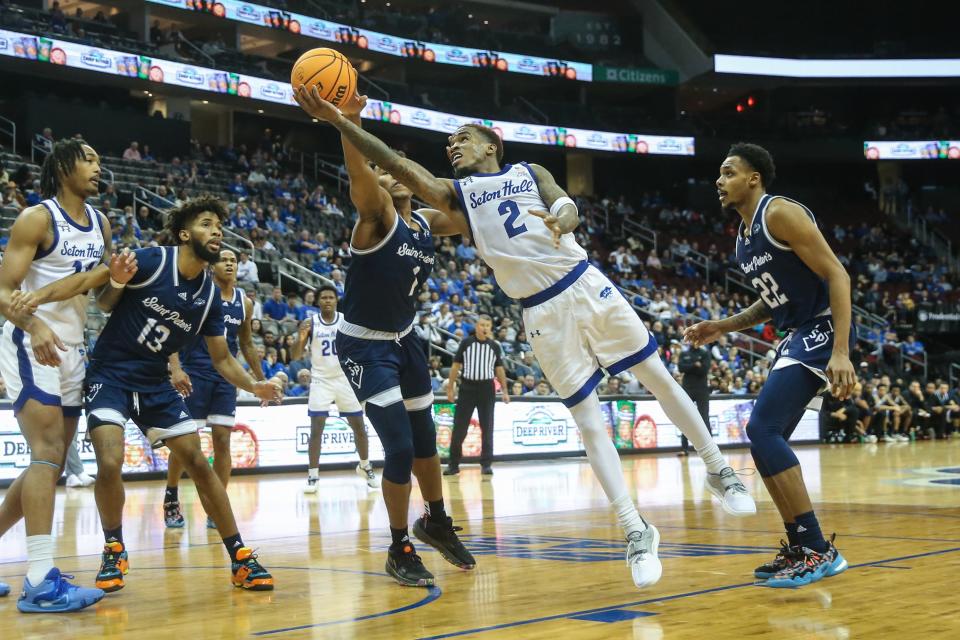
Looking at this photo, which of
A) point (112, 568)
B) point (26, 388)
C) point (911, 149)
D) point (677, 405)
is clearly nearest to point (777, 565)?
point (677, 405)

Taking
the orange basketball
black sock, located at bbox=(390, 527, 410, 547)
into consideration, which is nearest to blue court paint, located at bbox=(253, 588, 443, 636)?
black sock, located at bbox=(390, 527, 410, 547)

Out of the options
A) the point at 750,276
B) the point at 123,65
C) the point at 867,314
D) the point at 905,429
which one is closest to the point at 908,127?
the point at 867,314

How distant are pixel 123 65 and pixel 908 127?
1179 inches

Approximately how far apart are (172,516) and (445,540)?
3.61m

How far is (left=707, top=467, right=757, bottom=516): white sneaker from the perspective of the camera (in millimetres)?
5465

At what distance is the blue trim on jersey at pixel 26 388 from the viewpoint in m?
5.28

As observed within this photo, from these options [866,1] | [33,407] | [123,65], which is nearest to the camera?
[33,407]

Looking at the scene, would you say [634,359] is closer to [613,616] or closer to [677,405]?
[677,405]

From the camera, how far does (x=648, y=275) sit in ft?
110

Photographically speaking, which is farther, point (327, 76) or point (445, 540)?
point (445, 540)

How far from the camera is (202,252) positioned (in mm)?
5664

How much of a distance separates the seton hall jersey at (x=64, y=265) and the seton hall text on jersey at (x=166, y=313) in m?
0.37

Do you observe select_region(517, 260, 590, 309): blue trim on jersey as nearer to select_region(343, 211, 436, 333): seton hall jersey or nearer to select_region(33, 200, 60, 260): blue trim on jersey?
select_region(343, 211, 436, 333): seton hall jersey

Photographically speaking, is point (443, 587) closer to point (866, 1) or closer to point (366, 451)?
point (366, 451)
